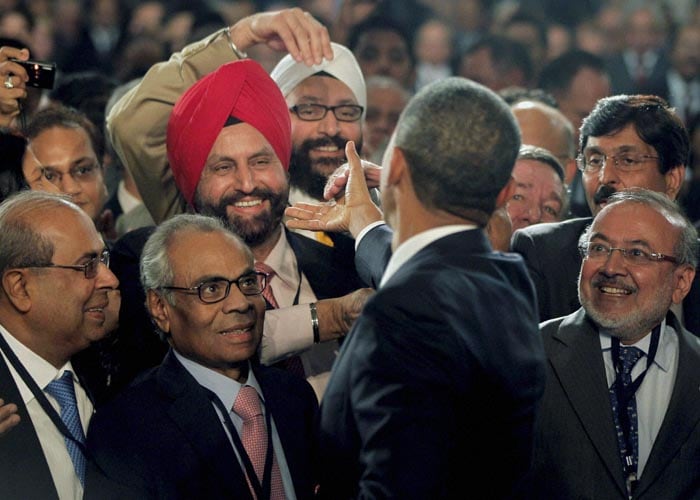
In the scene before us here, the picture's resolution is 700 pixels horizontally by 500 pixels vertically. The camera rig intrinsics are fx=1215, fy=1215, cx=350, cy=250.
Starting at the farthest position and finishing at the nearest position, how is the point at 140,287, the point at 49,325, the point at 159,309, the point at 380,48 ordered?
the point at 380,48 < the point at 140,287 < the point at 159,309 < the point at 49,325

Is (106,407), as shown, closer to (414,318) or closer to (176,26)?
(414,318)

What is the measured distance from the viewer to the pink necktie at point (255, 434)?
311 centimetres

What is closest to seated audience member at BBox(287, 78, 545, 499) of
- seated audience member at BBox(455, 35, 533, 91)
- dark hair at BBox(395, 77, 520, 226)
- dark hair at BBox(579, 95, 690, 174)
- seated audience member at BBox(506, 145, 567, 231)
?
dark hair at BBox(395, 77, 520, 226)

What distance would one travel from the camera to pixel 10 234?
321 centimetres

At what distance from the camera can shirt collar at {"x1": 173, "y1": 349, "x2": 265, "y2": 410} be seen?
125 inches

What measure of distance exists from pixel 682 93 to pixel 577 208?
3606mm

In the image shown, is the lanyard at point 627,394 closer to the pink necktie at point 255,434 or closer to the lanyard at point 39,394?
the pink necktie at point 255,434

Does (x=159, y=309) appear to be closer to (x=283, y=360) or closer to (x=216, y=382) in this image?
(x=216, y=382)

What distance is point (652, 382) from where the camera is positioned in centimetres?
337

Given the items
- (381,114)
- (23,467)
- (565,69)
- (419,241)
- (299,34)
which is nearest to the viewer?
(419,241)

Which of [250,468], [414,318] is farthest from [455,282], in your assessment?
[250,468]

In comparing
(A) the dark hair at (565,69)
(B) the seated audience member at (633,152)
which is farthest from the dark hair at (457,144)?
(A) the dark hair at (565,69)

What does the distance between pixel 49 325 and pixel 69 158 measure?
1345 mm

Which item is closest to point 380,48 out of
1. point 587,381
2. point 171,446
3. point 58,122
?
point 58,122
